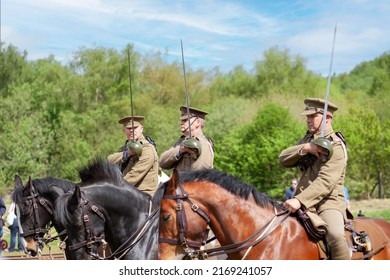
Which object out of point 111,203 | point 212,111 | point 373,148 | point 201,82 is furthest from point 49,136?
point 111,203

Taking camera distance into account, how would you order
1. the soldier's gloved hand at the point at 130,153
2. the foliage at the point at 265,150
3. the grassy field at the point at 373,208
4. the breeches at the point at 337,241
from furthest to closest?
the foliage at the point at 265,150, the grassy field at the point at 373,208, the soldier's gloved hand at the point at 130,153, the breeches at the point at 337,241

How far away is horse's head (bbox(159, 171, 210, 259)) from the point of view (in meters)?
6.42

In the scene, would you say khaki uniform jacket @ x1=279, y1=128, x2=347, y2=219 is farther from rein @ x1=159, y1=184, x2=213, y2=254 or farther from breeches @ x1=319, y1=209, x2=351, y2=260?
rein @ x1=159, y1=184, x2=213, y2=254

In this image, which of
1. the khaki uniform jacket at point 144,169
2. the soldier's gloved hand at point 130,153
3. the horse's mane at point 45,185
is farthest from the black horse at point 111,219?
the horse's mane at point 45,185

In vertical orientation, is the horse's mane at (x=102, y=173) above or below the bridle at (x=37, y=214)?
above

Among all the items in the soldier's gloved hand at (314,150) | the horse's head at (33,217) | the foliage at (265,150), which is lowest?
the foliage at (265,150)

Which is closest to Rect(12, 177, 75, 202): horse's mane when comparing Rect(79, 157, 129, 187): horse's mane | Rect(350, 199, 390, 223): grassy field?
Rect(79, 157, 129, 187): horse's mane

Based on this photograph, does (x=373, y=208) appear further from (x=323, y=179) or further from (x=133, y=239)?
(x=323, y=179)

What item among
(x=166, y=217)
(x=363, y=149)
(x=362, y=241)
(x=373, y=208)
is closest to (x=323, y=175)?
(x=362, y=241)

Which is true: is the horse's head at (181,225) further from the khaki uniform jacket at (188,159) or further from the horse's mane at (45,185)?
the horse's mane at (45,185)

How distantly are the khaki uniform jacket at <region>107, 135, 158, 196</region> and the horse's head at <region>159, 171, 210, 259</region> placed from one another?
357 cm

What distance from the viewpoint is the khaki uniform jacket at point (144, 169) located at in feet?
33.5

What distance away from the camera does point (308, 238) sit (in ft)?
23.0

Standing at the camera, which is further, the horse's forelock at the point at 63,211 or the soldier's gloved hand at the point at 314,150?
the horse's forelock at the point at 63,211
